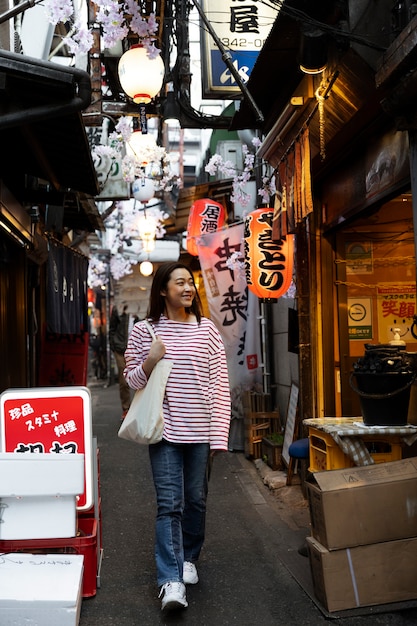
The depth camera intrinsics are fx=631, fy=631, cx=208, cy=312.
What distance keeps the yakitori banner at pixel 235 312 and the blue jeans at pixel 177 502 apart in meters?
6.16

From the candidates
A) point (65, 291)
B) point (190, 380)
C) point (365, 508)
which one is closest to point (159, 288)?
point (190, 380)

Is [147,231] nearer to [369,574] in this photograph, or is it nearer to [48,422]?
[48,422]

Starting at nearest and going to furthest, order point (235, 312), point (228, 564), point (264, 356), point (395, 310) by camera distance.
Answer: point (228, 564), point (395, 310), point (264, 356), point (235, 312)

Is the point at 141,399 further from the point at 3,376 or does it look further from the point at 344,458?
the point at 3,376

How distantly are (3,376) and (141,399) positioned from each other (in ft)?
16.4

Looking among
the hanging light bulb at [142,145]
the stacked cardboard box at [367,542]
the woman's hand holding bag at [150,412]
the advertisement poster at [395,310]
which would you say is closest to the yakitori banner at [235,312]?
the hanging light bulb at [142,145]

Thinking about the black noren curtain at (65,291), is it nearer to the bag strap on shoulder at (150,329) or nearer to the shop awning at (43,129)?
the shop awning at (43,129)

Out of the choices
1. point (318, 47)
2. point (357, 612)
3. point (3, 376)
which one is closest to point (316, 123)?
point (318, 47)

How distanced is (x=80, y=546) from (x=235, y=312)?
709 centimetres

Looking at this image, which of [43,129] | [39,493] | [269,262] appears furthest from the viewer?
[269,262]

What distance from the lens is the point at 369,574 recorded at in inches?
179

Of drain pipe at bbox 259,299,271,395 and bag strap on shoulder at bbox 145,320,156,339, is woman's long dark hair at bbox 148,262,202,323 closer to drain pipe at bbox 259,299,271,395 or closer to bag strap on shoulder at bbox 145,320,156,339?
bag strap on shoulder at bbox 145,320,156,339

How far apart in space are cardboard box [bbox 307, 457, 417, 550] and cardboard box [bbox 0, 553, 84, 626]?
1.77 meters

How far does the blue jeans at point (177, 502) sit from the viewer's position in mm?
4660
